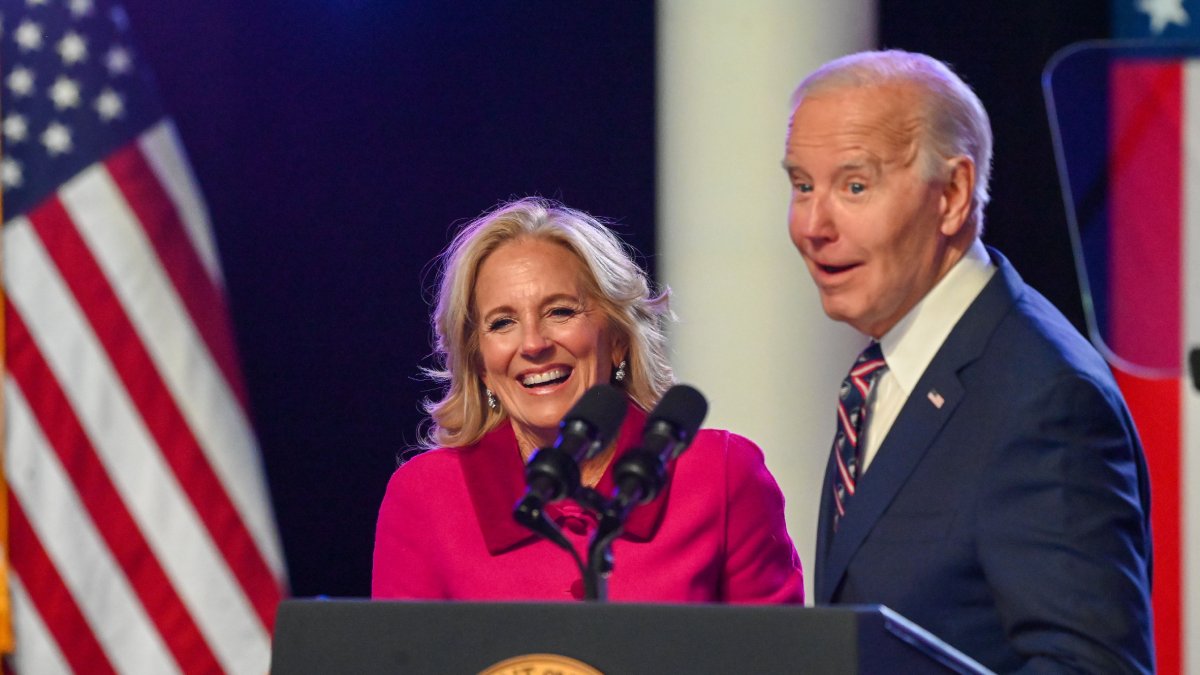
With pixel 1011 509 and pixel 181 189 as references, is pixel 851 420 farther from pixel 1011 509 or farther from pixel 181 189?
pixel 181 189

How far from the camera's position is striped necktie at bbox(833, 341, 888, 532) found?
181 cm

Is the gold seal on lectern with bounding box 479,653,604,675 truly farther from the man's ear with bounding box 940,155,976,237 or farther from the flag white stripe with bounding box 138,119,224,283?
the flag white stripe with bounding box 138,119,224,283

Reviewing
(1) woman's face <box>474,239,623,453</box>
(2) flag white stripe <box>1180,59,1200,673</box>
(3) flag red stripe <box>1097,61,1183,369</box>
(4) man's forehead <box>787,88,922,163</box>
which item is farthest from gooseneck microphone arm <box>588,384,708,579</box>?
(3) flag red stripe <box>1097,61,1183,369</box>

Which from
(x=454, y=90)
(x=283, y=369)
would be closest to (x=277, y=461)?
(x=283, y=369)

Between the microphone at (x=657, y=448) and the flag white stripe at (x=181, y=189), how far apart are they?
8.13 ft

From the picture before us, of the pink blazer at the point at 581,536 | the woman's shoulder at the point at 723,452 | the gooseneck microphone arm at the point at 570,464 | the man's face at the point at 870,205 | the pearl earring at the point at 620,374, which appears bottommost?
the pink blazer at the point at 581,536

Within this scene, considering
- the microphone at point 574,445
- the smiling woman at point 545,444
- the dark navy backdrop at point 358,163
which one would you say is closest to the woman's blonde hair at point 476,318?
the smiling woman at point 545,444

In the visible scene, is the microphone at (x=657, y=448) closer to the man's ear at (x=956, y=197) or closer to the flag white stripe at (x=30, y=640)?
the man's ear at (x=956, y=197)

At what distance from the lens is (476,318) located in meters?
2.63

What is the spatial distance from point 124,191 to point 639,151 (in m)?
1.26

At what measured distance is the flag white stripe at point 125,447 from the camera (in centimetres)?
372

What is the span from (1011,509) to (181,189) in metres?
2.71

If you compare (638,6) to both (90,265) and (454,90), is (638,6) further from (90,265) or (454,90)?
(90,265)

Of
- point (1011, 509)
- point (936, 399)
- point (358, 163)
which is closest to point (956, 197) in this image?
point (936, 399)
